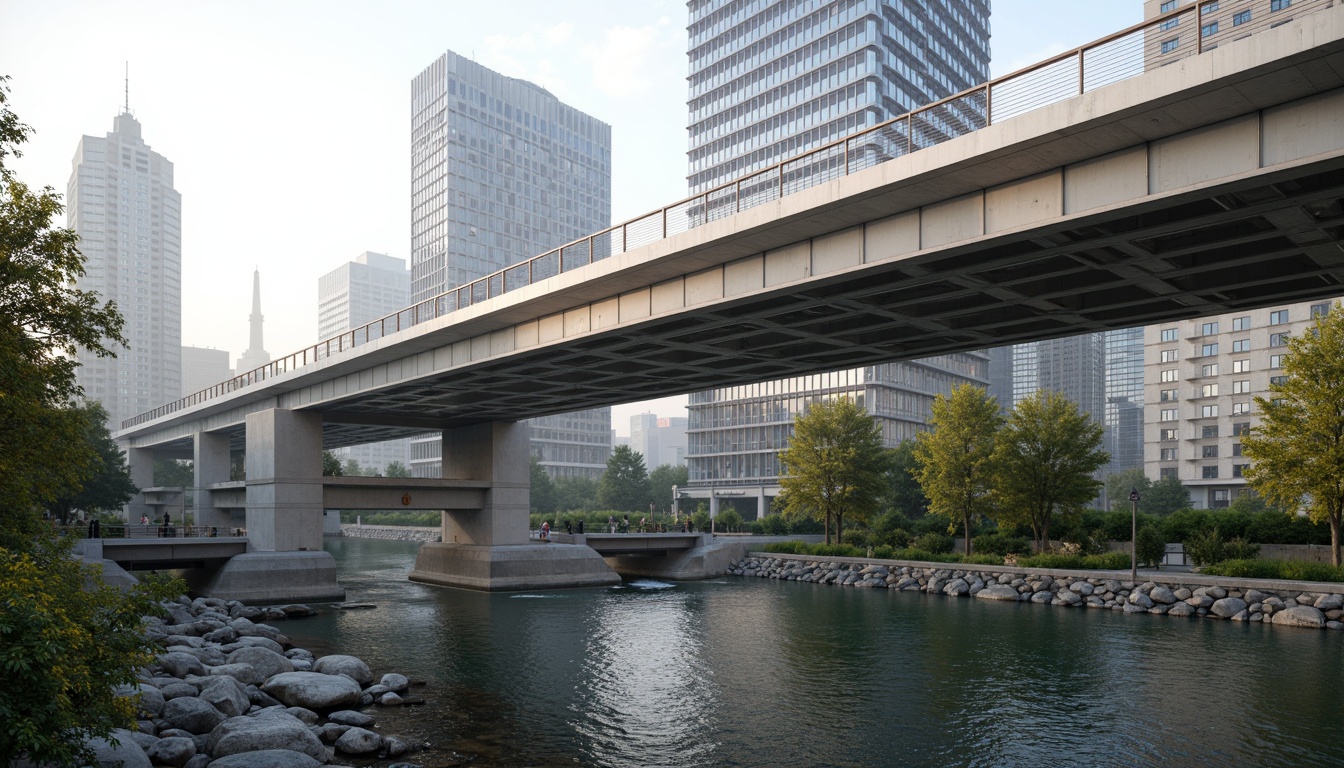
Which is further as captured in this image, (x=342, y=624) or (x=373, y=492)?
(x=373, y=492)

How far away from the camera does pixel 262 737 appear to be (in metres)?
16.5

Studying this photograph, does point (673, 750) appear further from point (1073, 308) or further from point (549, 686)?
point (1073, 308)

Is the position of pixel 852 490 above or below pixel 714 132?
below

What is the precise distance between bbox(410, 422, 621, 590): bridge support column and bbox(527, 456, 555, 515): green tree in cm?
6698

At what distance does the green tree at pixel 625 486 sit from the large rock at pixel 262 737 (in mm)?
100381

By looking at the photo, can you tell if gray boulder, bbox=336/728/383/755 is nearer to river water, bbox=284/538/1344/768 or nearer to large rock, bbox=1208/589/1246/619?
river water, bbox=284/538/1344/768

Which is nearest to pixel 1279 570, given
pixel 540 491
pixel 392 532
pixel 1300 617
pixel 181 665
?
pixel 1300 617

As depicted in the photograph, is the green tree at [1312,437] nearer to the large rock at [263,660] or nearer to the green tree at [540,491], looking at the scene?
the large rock at [263,660]

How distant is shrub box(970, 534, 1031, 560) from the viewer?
52.9m

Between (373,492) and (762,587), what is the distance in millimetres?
22654

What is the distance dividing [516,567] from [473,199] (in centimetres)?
14310

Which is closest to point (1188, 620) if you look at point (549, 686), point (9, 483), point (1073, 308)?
point (1073, 308)

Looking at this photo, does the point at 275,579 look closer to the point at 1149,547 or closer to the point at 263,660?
the point at 263,660

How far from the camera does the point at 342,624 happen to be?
124 feet
